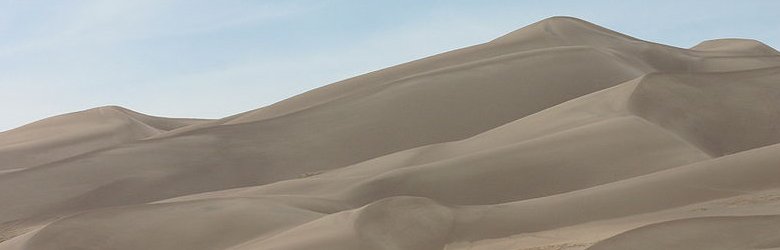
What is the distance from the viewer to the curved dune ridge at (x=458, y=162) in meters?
18.4

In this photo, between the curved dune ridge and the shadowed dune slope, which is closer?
the curved dune ridge

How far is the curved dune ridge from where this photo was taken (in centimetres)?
1839

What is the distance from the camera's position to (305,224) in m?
20.2

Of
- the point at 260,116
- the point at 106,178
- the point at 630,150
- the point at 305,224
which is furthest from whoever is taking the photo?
the point at 260,116

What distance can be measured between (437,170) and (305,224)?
6.53 meters

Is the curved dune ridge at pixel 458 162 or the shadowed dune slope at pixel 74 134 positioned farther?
the shadowed dune slope at pixel 74 134

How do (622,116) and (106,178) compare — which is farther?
(106,178)

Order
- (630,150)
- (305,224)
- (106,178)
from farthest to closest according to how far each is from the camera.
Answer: (106,178)
(630,150)
(305,224)

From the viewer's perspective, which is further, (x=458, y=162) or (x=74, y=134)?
(x=74, y=134)

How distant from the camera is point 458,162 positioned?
26.6 m

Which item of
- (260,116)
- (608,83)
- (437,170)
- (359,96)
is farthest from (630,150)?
(260,116)

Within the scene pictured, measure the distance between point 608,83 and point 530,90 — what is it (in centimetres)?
266

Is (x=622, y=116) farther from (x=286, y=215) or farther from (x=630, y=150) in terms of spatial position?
(x=286, y=215)

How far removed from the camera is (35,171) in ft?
122
